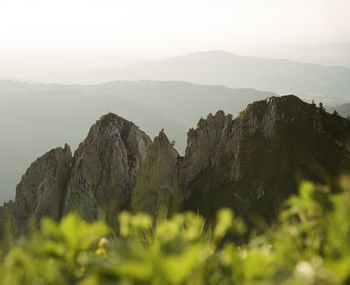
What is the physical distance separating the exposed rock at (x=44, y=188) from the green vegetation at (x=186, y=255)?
72.7 meters

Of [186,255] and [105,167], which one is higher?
[186,255]

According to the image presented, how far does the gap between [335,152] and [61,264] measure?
233ft

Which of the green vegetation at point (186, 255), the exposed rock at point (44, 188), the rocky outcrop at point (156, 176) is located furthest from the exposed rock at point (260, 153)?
the green vegetation at point (186, 255)

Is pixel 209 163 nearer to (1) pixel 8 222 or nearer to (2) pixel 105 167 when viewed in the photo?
(2) pixel 105 167

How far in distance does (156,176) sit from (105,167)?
1169 centimetres

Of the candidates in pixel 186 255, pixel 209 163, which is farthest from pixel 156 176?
pixel 186 255


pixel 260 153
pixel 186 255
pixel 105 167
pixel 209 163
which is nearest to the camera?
pixel 186 255

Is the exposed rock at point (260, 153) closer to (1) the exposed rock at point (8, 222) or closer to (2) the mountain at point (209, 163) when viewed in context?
(2) the mountain at point (209, 163)

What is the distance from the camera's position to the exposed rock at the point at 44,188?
79762mm

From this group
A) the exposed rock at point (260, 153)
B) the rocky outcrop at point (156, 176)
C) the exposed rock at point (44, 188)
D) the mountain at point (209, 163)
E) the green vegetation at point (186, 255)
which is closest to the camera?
the green vegetation at point (186, 255)

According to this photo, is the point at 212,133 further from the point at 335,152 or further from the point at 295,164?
the point at 335,152

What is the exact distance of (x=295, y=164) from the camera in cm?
6950

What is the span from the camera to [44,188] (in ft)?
269

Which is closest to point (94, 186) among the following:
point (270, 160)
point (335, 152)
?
point (270, 160)
